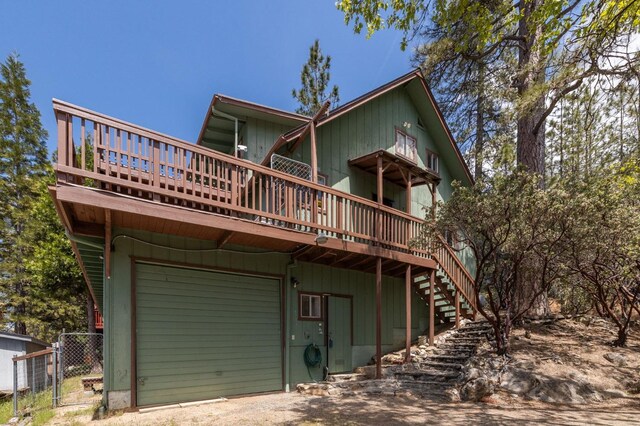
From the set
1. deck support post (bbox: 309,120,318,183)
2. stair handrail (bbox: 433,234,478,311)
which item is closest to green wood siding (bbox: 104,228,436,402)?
stair handrail (bbox: 433,234,478,311)

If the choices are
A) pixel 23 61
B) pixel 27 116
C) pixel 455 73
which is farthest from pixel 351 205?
pixel 23 61

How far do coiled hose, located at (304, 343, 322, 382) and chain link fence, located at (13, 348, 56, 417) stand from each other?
5.40 m

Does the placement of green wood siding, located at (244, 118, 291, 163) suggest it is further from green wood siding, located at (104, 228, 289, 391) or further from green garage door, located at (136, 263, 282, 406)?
green garage door, located at (136, 263, 282, 406)

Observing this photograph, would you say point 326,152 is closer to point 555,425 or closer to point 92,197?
point 92,197

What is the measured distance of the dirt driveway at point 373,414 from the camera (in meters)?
5.69

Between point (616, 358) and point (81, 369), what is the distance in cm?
1933

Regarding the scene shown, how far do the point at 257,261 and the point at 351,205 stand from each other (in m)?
2.65

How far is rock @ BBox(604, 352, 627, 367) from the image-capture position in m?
8.03

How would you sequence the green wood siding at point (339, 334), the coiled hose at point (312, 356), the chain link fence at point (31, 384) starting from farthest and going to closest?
the green wood siding at point (339, 334) → the coiled hose at point (312, 356) → the chain link fence at point (31, 384)

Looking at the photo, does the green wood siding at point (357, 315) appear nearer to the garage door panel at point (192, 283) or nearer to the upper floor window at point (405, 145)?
the garage door panel at point (192, 283)

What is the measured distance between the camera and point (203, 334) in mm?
7492

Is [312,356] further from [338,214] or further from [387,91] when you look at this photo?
[387,91]

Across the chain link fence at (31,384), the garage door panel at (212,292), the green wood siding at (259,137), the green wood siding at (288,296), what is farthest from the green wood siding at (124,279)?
the green wood siding at (259,137)

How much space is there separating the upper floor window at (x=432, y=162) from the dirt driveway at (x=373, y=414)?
9065 millimetres
